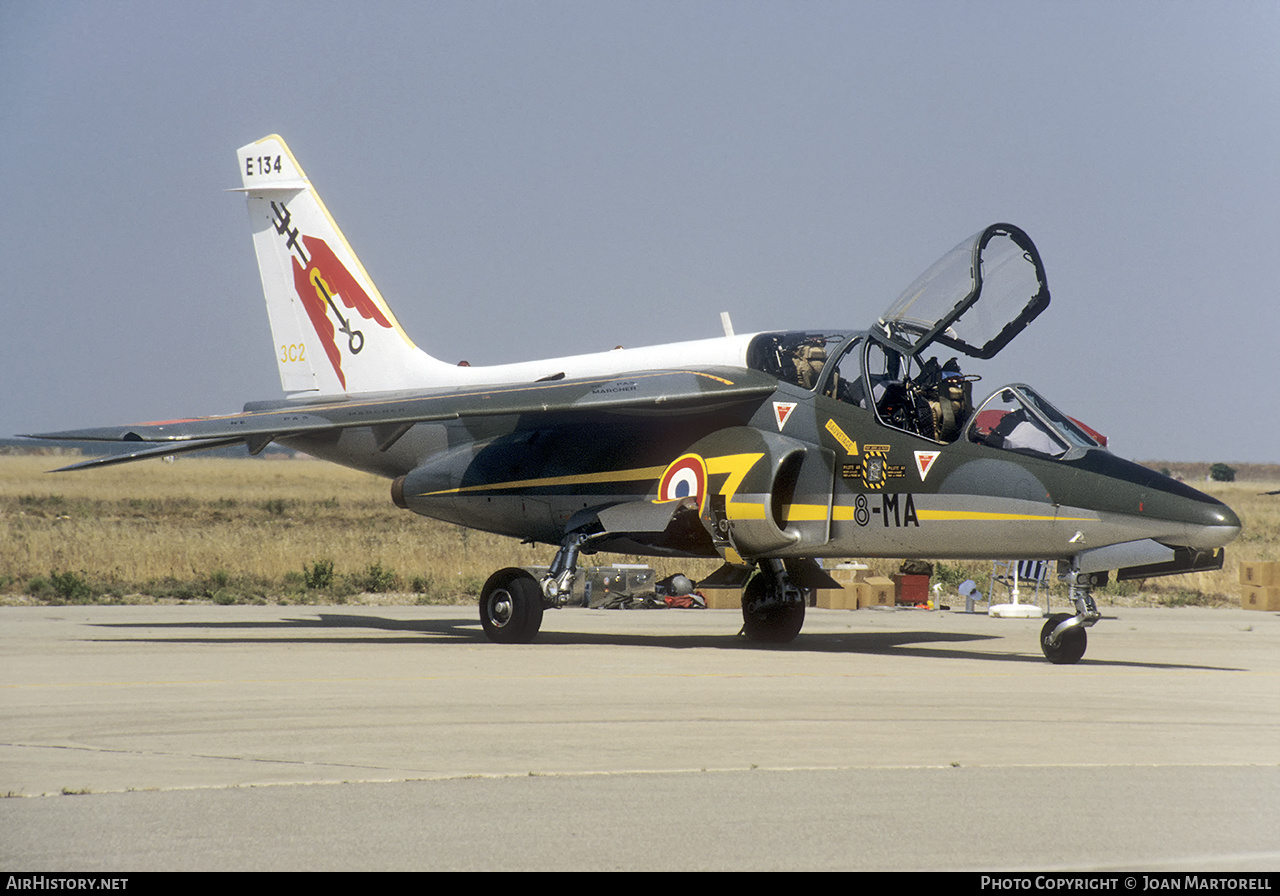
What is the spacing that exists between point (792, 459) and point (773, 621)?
251 cm

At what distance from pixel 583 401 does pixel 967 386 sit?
4080mm

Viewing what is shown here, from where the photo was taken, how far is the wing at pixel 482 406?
14.4 meters

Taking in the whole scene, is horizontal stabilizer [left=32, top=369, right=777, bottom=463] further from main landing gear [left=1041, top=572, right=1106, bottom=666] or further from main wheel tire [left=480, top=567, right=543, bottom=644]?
main landing gear [left=1041, top=572, right=1106, bottom=666]

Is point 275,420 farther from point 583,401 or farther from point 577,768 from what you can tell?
point 577,768

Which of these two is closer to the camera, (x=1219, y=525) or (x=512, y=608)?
A: (x=1219, y=525)

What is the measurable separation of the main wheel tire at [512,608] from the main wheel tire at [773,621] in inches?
101

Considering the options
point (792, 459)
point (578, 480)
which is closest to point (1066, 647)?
point (792, 459)

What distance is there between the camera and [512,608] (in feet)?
49.8

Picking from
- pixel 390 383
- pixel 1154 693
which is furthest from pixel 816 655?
pixel 390 383

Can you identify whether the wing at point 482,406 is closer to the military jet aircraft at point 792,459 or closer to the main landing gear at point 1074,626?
the military jet aircraft at point 792,459

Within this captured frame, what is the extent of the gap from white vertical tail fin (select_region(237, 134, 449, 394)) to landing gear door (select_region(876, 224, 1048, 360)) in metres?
7.94

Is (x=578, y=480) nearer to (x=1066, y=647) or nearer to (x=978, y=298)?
(x=978, y=298)

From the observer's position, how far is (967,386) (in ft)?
45.0

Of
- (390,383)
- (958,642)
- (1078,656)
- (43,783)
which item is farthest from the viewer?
(390,383)
